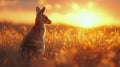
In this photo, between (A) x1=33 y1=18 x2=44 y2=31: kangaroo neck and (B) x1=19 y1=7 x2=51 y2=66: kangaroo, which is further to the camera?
(A) x1=33 y1=18 x2=44 y2=31: kangaroo neck

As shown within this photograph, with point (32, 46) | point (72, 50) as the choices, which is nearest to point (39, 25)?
point (32, 46)

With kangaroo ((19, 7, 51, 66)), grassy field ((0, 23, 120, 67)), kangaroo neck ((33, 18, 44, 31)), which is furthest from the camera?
kangaroo neck ((33, 18, 44, 31))

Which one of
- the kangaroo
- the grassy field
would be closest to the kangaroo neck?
the kangaroo

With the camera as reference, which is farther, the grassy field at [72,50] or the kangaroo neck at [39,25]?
the kangaroo neck at [39,25]

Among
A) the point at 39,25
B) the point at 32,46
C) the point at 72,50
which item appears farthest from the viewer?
the point at 39,25

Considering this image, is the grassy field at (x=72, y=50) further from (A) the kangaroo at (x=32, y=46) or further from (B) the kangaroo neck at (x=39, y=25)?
(B) the kangaroo neck at (x=39, y=25)

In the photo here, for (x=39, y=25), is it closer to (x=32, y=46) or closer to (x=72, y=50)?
(x=32, y=46)

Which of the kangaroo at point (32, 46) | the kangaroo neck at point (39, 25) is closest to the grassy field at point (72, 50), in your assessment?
the kangaroo at point (32, 46)

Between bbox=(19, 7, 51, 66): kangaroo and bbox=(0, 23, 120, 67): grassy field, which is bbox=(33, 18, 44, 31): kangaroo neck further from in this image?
bbox=(0, 23, 120, 67): grassy field

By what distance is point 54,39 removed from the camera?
15969 mm

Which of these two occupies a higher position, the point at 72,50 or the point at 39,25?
the point at 39,25

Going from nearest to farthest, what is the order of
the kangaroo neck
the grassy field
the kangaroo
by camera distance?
the grassy field, the kangaroo, the kangaroo neck

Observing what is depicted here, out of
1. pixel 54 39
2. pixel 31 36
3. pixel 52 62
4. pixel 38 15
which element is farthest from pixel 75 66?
pixel 54 39

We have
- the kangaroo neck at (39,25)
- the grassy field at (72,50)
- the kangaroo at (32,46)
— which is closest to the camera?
the grassy field at (72,50)
